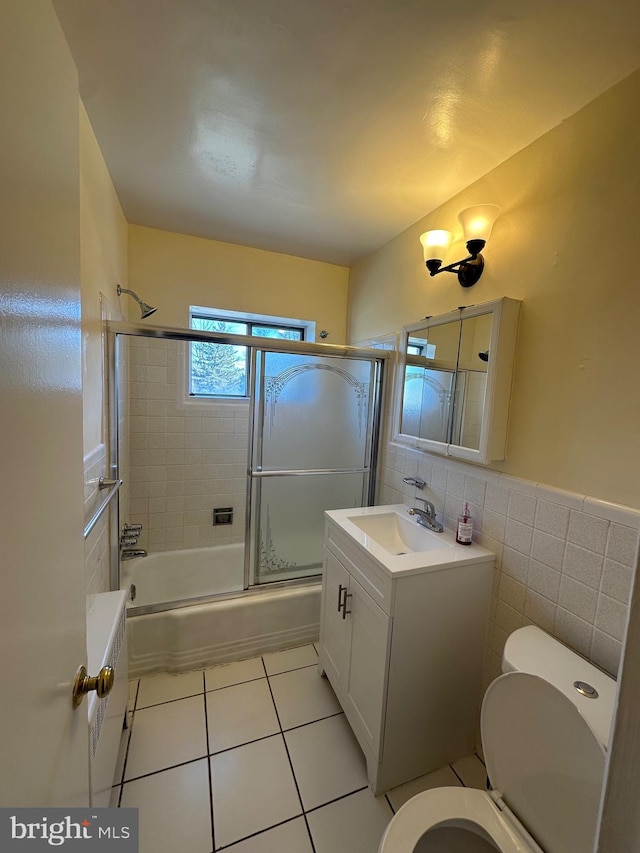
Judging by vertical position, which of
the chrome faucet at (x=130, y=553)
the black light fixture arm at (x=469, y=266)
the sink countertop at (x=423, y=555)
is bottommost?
the chrome faucet at (x=130, y=553)

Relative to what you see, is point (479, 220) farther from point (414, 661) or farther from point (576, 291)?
point (414, 661)

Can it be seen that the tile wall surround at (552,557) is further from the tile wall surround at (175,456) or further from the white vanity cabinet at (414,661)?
the tile wall surround at (175,456)

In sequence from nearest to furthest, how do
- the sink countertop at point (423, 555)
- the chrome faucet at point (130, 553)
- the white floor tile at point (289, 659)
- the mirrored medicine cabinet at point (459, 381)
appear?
the sink countertop at point (423, 555)
the mirrored medicine cabinet at point (459, 381)
the white floor tile at point (289, 659)
the chrome faucet at point (130, 553)

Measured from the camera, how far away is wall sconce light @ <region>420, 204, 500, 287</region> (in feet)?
4.52

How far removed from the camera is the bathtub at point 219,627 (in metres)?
1.76

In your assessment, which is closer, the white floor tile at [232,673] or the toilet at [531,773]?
the toilet at [531,773]

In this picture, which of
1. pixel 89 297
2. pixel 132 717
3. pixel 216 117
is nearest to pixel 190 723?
pixel 132 717

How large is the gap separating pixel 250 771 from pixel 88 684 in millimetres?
1085

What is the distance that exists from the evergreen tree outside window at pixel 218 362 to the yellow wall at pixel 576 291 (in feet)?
5.17

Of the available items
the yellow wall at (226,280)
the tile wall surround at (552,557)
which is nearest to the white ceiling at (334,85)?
the yellow wall at (226,280)

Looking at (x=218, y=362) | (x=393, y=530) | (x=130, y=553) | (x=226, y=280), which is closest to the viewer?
(x=393, y=530)

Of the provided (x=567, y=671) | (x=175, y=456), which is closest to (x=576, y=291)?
(x=567, y=671)

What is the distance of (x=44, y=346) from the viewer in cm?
50

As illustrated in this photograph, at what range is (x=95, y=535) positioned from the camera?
146cm
